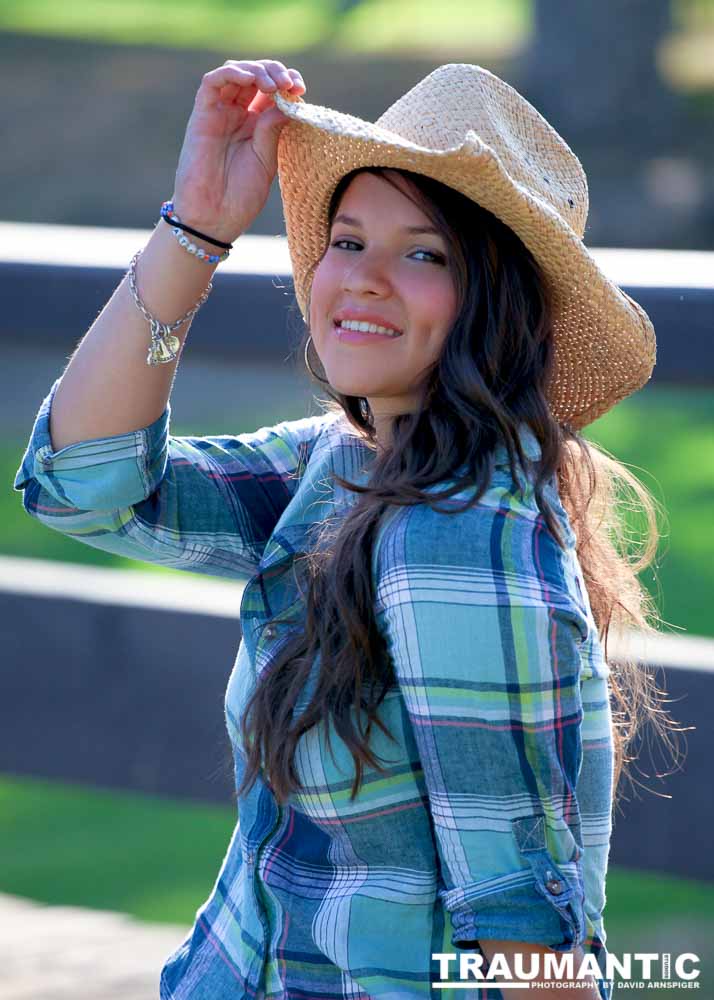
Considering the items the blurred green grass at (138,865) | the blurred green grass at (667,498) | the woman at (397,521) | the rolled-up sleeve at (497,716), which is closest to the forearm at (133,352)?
the woman at (397,521)

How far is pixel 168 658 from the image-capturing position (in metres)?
2.38

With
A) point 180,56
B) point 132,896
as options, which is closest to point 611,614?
point 132,896

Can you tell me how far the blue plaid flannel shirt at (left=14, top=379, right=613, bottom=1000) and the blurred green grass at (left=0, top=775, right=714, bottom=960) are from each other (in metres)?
1.17

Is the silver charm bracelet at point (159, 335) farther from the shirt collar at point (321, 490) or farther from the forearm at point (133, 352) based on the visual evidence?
the shirt collar at point (321, 490)

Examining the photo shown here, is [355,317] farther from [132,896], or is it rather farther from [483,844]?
[132,896]

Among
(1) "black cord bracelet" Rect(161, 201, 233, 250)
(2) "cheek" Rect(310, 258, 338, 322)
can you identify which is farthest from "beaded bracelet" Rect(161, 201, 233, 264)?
(2) "cheek" Rect(310, 258, 338, 322)

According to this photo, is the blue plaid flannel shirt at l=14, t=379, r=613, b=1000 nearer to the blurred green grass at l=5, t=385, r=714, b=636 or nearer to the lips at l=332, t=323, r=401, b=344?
the lips at l=332, t=323, r=401, b=344

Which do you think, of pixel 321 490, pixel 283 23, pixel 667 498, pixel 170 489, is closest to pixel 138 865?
pixel 170 489

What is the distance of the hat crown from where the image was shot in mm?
1714

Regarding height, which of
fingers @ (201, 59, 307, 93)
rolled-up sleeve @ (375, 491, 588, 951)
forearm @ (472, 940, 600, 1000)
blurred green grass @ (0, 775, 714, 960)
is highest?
fingers @ (201, 59, 307, 93)

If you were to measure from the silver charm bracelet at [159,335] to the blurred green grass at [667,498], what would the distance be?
2.61 metres

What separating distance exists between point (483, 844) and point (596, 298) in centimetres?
71

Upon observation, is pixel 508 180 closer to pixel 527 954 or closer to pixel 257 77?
pixel 257 77

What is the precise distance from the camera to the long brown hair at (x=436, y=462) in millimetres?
1550
